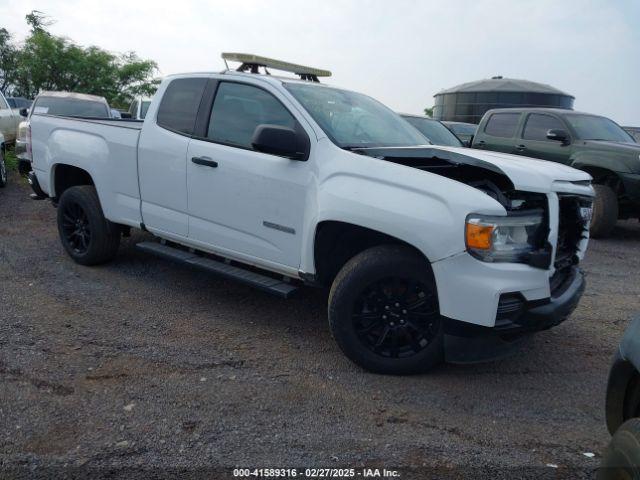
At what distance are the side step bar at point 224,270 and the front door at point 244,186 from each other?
0.41ft

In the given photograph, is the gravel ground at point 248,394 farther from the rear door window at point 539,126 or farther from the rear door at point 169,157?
the rear door window at point 539,126

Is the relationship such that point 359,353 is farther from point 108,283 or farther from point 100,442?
point 108,283

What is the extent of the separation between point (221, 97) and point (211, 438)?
2.75 meters

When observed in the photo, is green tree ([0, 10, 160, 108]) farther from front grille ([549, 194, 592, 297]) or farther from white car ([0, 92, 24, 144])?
front grille ([549, 194, 592, 297])

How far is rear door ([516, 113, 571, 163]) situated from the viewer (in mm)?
8797

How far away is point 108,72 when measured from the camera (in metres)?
36.7

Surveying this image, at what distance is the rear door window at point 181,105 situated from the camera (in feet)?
15.5

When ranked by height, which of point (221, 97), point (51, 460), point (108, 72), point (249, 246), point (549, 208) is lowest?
point (51, 460)

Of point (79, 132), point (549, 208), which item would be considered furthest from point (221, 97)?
point (549, 208)

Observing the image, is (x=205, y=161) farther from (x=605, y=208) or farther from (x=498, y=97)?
(x=498, y=97)

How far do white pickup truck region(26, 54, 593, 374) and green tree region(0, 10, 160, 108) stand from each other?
107 feet

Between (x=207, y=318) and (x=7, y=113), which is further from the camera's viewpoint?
(x=7, y=113)

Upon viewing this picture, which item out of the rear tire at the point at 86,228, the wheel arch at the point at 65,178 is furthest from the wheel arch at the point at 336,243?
the wheel arch at the point at 65,178

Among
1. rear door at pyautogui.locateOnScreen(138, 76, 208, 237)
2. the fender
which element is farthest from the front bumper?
rear door at pyautogui.locateOnScreen(138, 76, 208, 237)
